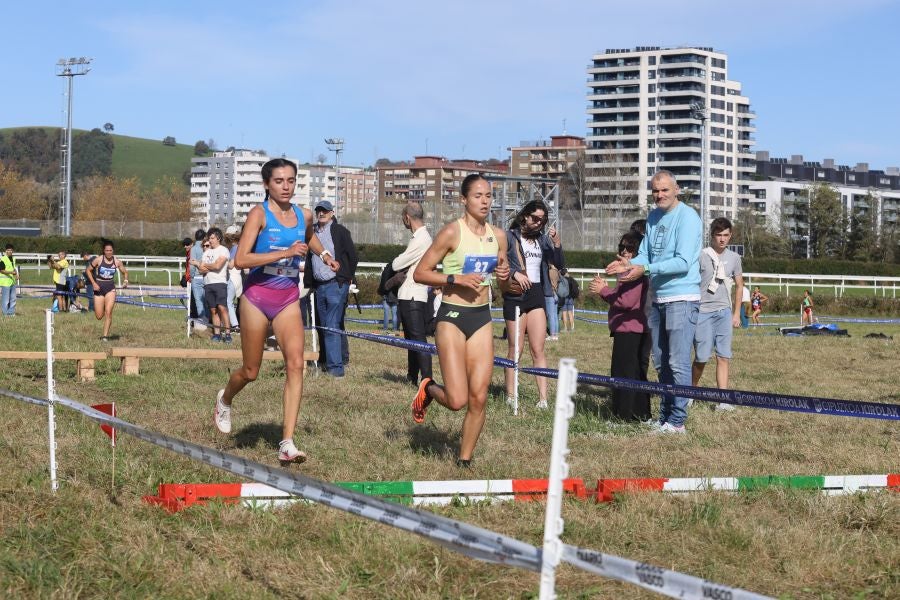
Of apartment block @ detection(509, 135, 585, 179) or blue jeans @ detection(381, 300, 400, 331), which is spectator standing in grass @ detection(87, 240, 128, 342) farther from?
apartment block @ detection(509, 135, 585, 179)

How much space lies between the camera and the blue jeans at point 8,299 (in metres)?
25.6

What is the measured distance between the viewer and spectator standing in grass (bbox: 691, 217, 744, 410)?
10648 millimetres

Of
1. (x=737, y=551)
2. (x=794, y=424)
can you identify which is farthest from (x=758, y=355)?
(x=737, y=551)

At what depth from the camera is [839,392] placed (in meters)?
13.5

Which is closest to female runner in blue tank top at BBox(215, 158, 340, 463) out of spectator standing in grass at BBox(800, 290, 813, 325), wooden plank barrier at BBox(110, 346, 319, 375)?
wooden plank barrier at BBox(110, 346, 319, 375)

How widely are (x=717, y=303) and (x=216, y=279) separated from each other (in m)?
10.0

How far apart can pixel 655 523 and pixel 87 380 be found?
854 cm

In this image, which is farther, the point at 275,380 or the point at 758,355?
the point at 758,355

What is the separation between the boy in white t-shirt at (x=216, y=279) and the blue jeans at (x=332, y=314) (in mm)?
4988

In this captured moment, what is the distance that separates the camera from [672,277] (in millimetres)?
9438

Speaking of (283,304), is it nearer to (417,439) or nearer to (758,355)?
(417,439)

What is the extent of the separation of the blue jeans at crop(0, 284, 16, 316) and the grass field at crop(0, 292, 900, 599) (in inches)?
554

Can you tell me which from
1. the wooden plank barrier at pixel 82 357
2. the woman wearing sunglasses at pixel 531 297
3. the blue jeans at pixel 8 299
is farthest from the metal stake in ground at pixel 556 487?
the blue jeans at pixel 8 299

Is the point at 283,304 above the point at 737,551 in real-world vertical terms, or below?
above
